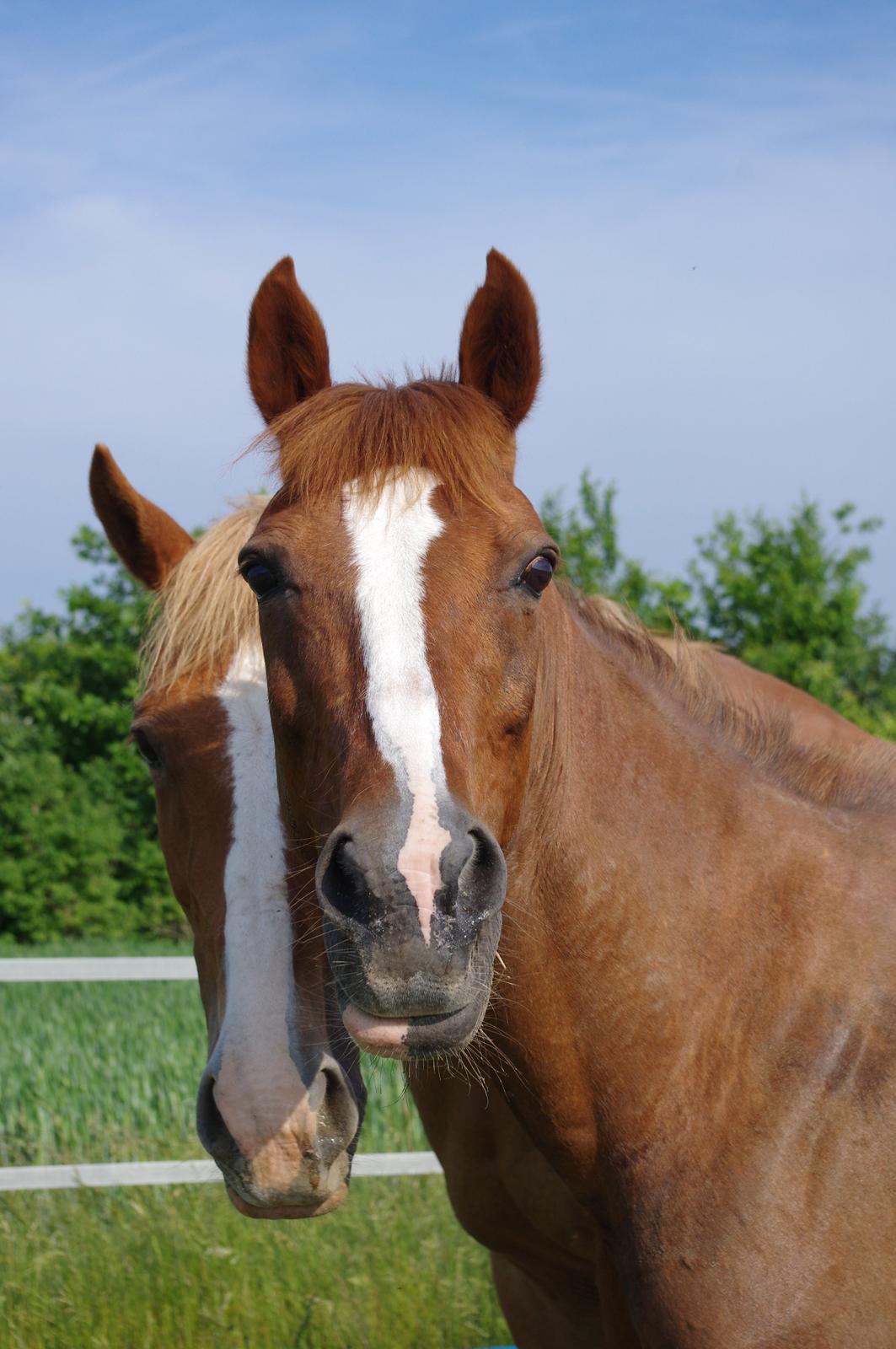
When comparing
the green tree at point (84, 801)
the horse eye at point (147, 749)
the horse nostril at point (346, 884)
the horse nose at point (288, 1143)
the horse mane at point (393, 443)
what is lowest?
the green tree at point (84, 801)

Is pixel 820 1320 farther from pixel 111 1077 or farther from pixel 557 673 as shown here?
pixel 111 1077

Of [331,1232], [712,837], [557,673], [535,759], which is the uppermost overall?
[557,673]

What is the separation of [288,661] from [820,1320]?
151 cm

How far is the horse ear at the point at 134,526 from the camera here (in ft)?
11.6

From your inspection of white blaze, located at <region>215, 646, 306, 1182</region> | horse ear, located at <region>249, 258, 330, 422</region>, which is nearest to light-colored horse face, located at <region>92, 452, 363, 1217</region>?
white blaze, located at <region>215, 646, 306, 1182</region>

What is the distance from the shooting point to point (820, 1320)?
2.13 meters

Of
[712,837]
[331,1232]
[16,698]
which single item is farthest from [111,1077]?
[16,698]

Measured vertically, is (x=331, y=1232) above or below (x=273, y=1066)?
below

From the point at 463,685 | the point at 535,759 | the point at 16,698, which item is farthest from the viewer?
the point at 16,698

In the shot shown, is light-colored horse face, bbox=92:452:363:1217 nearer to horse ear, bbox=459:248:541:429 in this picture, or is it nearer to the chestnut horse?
the chestnut horse

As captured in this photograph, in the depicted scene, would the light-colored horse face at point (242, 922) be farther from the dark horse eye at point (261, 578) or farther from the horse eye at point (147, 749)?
the dark horse eye at point (261, 578)

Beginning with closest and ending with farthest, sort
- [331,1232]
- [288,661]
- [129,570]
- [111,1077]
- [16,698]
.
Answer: [288,661] < [129,570] < [331,1232] < [111,1077] < [16,698]

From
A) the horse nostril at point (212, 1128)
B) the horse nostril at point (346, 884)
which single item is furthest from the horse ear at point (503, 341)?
the horse nostril at point (212, 1128)

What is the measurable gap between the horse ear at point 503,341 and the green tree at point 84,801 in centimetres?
1185
